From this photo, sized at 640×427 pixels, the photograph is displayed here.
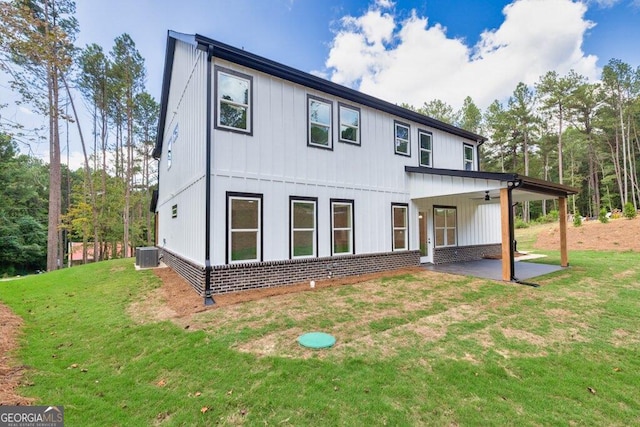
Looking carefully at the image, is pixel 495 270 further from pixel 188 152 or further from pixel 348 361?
pixel 188 152

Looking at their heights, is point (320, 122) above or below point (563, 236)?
above

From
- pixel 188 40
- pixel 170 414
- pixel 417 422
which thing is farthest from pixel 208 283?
pixel 188 40

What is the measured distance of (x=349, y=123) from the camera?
32.1 ft

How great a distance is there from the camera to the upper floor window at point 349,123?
31.5 feet

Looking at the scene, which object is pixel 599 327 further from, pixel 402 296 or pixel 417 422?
pixel 417 422

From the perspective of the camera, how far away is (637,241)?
51.3ft

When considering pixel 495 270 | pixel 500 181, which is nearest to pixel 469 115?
pixel 495 270

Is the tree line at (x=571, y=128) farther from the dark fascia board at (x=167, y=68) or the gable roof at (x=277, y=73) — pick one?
the dark fascia board at (x=167, y=68)

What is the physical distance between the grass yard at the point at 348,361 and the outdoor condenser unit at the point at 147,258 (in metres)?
4.74

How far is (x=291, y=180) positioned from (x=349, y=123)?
3199 mm

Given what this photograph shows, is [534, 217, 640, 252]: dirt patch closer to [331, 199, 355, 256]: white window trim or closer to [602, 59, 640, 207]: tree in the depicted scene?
[602, 59, 640, 207]: tree

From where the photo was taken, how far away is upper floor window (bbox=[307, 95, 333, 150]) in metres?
8.84

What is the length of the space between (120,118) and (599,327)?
28.7m

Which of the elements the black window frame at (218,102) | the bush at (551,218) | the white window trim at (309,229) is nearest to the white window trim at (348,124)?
the white window trim at (309,229)
